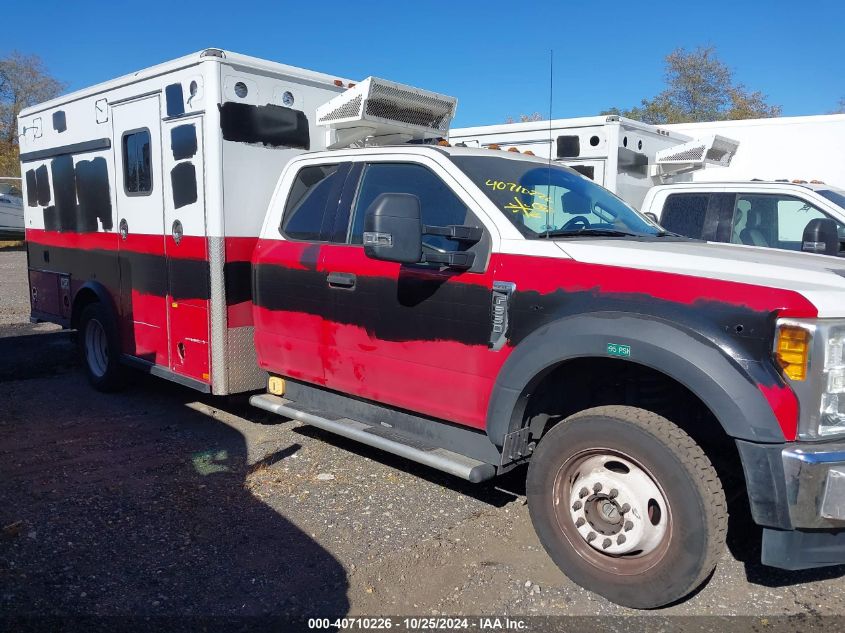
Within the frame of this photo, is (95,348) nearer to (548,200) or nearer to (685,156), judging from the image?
(548,200)

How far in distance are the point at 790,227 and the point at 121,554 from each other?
236 inches

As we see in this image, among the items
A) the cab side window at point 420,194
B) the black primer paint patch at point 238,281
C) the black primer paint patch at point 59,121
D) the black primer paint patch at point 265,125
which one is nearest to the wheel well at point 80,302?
the black primer paint patch at point 59,121

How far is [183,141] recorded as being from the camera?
553 centimetres

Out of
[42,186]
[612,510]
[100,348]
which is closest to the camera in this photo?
[612,510]

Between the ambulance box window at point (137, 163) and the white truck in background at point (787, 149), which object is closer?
the ambulance box window at point (137, 163)

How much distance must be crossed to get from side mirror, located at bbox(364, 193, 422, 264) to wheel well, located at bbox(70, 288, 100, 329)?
4.34 m

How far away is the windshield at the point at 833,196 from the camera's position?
20.9 ft

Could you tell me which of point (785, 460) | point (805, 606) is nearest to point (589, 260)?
point (785, 460)

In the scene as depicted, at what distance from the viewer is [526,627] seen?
330 centimetres

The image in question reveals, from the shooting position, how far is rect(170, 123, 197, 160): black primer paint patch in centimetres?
543

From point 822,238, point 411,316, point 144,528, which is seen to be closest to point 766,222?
point 822,238

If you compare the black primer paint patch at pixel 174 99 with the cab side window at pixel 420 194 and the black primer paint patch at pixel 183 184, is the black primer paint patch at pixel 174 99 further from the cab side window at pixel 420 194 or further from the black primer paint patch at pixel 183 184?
the cab side window at pixel 420 194

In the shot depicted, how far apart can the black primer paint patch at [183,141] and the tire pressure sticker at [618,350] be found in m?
3.58

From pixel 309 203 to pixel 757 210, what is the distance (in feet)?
13.4
